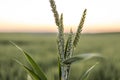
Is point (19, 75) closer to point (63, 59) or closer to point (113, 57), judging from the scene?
point (113, 57)

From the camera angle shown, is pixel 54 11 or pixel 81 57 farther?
pixel 54 11

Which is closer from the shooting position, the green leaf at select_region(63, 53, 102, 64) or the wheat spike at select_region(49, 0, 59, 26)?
the green leaf at select_region(63, 53, 102, 64)

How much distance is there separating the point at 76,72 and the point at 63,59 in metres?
2.77

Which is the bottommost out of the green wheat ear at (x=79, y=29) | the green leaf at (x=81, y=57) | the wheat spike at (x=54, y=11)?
the green leaf at (x=81, y=57)

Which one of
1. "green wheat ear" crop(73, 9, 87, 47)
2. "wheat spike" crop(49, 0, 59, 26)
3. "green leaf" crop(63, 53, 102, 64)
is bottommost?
"green leaf" crop(63, 53, 102, 64)

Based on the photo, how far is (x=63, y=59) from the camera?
1.22 metres

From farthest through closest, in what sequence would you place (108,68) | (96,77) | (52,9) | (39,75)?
(108,68) < (96,77) < (39,75) < (52,9)

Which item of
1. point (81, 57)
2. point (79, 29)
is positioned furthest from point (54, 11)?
point (81, 57)

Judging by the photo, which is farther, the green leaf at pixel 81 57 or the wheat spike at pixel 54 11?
the wheat spike at pixel 54 11

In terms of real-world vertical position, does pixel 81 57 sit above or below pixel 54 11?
below

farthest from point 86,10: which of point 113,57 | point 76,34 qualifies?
→ point 113,57

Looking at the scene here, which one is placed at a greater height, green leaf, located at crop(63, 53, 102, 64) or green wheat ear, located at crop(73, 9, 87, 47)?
green wheat ear, located at crop(73, 9, 87, 47)

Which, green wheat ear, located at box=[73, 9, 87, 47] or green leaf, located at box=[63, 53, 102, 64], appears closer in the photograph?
green leaf, located at box=[63, 53, 102, 64]

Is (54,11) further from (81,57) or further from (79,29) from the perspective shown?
(81,57)
